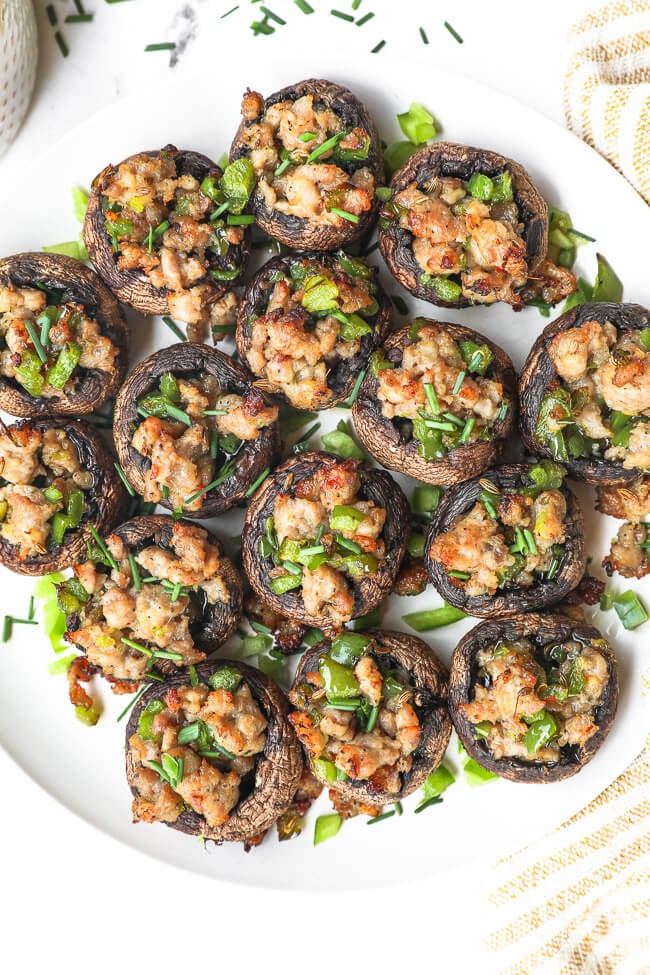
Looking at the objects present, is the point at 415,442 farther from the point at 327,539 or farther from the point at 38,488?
the point at 38,488

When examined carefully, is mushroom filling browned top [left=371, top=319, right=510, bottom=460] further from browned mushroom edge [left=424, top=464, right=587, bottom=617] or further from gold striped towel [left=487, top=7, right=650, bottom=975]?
gold striped towel [left=487, top=7, right=650, bottom=975]

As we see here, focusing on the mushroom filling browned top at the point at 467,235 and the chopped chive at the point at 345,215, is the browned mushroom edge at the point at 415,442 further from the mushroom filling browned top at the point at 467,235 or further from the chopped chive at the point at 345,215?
the chopped chive at the point at 345,215

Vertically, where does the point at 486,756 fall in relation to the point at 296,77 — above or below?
below

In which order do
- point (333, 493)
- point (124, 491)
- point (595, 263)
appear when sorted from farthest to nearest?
point (124, 491)
point (595, 263)
point (333, 493)

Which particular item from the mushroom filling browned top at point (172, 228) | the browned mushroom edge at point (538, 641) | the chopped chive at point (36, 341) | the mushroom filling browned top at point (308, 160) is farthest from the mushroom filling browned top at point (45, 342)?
the browned mushroom edge at point (538, 641)

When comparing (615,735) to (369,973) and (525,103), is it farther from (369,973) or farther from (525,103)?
(525,103)

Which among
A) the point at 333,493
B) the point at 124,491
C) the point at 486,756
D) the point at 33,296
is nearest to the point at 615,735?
the point at 486,756

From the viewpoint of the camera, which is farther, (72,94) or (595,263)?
(72,94)
